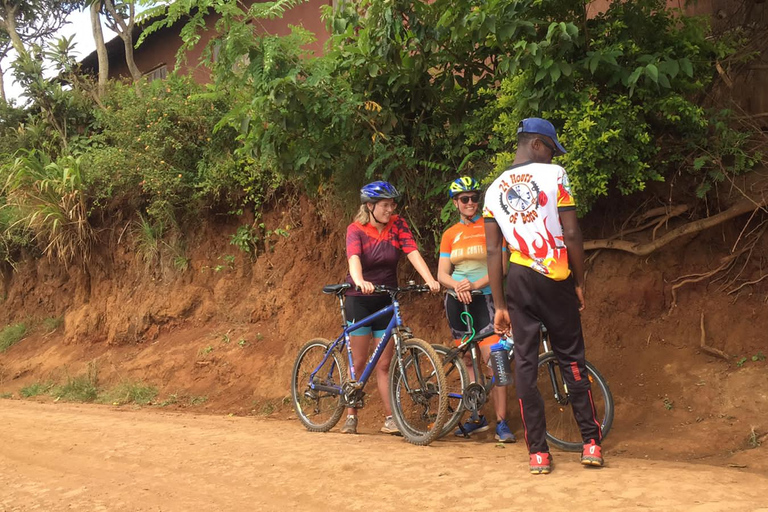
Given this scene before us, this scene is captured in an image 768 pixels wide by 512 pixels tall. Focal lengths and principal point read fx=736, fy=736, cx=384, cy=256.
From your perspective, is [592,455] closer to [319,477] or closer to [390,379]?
[319,477]

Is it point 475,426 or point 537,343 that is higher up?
point 537,343

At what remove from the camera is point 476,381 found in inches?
231

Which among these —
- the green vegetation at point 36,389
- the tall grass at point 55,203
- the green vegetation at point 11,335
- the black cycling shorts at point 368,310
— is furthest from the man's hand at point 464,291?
the green vegetation at point 11,335

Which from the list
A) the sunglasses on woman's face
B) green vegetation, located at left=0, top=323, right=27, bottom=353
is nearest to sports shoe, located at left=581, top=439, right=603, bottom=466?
the sunglasses on woman's face

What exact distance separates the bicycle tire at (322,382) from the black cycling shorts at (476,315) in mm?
1176

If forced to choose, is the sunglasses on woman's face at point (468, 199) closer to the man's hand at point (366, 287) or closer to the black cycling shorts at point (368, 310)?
the man's hand at point (366, 287)

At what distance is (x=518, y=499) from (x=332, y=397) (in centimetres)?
357

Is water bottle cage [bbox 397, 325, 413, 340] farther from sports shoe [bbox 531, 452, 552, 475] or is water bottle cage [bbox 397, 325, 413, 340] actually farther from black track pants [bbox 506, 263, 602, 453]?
sports shoe [bbox 531, 452, 552, 475]

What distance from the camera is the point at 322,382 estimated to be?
690cm

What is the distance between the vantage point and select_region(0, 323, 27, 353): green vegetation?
13219 mm

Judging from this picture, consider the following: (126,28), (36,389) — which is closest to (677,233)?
(36,389)

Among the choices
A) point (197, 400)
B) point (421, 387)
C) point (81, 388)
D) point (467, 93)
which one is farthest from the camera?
point (81, 388)

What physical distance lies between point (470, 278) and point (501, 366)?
0.84 m

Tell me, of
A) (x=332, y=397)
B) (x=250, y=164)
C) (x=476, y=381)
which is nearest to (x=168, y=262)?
(x=250, y=164)
